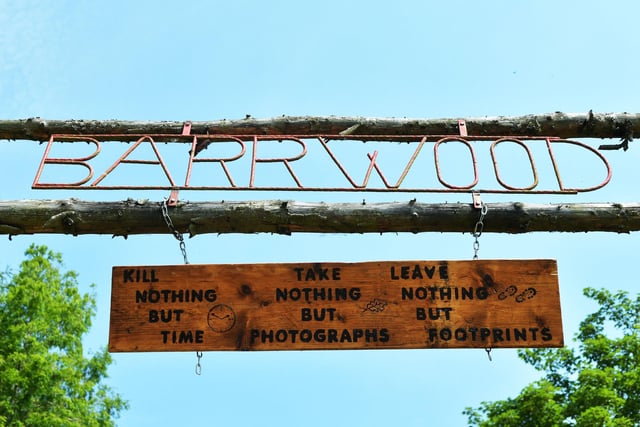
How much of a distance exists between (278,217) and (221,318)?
0.95 meters

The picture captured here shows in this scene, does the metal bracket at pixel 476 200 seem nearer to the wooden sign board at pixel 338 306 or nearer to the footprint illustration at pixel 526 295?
the wooden sign board at pixel 338 306

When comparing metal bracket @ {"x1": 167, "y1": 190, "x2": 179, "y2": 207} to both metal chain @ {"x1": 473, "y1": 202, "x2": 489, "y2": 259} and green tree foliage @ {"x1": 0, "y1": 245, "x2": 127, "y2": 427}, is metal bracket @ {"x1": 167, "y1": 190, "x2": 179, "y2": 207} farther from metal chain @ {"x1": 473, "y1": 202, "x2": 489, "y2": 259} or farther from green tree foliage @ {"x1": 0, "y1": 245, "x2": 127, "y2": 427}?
green tree foliage @ {"x1": 0, "y1": 245, "x2": 127, "y2": 427}

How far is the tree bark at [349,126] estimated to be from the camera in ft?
21.3

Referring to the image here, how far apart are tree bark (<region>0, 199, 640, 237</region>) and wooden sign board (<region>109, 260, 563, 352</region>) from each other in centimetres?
54

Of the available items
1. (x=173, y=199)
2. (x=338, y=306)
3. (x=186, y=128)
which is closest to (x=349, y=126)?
A: (x=186, y=128)

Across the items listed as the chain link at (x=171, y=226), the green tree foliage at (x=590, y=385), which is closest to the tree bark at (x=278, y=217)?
the chain link at (x=171, y=226)

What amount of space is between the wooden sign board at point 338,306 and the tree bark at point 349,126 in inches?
69.7

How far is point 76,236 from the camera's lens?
568 cm

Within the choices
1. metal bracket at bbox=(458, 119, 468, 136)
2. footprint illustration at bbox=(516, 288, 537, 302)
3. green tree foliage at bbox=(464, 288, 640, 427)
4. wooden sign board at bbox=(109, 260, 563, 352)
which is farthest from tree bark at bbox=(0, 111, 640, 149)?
green tree foliage at bbox=(464, 288, 640, 427)

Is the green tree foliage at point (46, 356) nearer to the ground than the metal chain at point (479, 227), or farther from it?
farther from it

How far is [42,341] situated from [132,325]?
15.8 metres

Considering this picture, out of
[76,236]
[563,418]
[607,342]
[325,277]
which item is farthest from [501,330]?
[607,342]

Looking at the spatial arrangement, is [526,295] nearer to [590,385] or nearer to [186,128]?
[186,128]

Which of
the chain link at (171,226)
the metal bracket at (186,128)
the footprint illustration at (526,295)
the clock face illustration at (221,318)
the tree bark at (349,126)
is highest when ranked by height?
the tree bark at (349,126)
